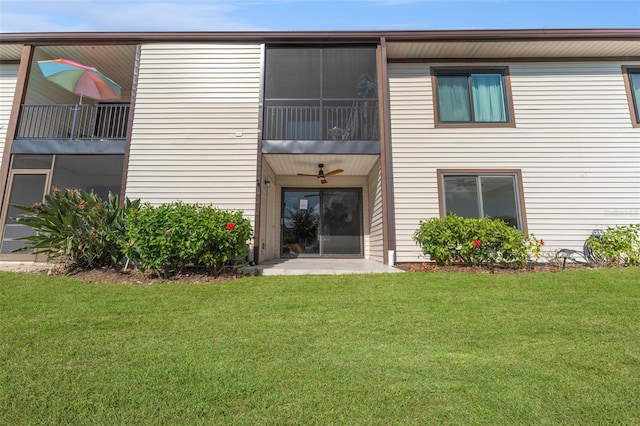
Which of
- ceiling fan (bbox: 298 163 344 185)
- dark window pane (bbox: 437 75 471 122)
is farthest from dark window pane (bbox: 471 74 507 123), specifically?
ceiling fan (bbox: 298 163 344 185)

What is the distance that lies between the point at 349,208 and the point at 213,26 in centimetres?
601

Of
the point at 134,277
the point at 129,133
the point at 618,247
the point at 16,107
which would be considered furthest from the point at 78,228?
the point at 618,247

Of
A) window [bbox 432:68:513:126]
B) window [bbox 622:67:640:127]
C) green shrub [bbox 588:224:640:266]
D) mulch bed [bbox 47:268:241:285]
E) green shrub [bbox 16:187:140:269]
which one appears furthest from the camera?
window [bbox 432:68:513:126]

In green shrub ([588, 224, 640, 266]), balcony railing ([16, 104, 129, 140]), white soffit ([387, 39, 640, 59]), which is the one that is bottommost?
green shrub ([588, 224, 640, 266])

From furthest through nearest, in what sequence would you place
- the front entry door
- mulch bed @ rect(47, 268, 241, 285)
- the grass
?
the front entry door → mulch bed @ rect(47, 268, 241, 285) → the grass

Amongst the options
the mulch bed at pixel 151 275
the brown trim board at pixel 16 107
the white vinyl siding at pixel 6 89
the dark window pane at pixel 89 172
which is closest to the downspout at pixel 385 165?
the mulch bed at pixel 151 275

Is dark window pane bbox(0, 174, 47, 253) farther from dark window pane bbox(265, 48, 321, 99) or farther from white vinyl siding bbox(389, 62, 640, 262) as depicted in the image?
white vinyl siding bbox(389, 62, 640, 262)

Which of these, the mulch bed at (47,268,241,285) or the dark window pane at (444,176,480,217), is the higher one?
the dark window pane at (444,176,480,217)

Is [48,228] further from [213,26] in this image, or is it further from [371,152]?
[371,152]

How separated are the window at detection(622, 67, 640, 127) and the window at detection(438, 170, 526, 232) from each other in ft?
10.7

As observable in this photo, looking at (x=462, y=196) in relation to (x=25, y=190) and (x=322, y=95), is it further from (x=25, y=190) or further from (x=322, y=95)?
(x=25, y=190)

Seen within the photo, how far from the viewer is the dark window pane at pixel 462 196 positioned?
6.76m

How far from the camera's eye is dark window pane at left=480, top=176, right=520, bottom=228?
6715mm

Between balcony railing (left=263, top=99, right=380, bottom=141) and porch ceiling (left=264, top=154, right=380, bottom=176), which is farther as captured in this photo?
balcony railing (left=263, top=99, right=380, bottom=141)
